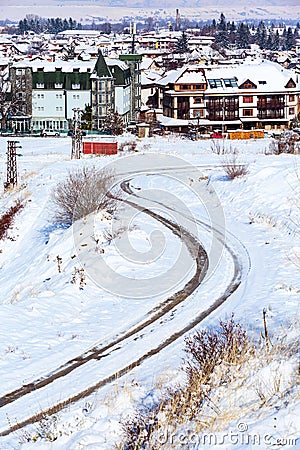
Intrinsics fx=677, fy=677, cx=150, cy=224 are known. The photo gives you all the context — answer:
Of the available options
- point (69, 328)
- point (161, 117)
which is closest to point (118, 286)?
point (69, 328)

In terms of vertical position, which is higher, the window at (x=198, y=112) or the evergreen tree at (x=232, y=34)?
the evergreen tree at (x=232, y=34)

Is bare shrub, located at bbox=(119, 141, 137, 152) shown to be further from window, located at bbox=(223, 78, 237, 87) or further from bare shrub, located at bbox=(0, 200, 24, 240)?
window, located at bbox=(223, 78, 237, 87)

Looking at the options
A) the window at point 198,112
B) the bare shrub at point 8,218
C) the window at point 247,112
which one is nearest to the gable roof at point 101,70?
the window at point 198,112

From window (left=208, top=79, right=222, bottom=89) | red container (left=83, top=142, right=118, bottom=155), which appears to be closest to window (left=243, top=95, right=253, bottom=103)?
window (left=208, top=79, right=222, bottom=89)

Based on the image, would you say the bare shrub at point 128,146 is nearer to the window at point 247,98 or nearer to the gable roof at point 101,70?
the gable roof at point 101,70

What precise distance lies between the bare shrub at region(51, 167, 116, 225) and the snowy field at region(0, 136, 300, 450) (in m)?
0.56

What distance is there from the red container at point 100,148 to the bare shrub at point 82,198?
15.3 metres

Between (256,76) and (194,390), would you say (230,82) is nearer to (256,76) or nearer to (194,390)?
(256,76)

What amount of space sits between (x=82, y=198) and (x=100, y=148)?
57.5 ft

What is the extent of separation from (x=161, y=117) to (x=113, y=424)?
56220 mm

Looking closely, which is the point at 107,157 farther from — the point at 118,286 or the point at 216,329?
the point at 216,329

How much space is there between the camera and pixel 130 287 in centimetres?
1338

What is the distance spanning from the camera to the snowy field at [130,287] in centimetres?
827

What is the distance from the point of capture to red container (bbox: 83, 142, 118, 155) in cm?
3569
